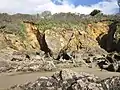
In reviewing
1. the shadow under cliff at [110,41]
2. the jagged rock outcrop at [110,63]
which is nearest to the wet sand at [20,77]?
the jagged rock outcrop at [110,63]

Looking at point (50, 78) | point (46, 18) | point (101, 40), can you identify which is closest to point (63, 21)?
point (46, 18)

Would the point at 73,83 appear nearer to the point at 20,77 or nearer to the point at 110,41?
the point at 20,77

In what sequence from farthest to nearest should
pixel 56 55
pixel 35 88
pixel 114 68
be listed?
1. pixel 56 55
2. pixel 114 68
3. pixel 35 88

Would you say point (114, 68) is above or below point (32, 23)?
below

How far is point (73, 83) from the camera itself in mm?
10531

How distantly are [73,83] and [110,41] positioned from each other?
2639 centimetres

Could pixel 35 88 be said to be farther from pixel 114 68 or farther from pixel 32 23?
pixel 32 23

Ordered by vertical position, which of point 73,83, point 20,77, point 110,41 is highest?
A: point 73,83

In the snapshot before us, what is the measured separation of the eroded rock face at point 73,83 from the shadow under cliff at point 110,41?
906 inches

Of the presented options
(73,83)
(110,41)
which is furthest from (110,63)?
(73,83)

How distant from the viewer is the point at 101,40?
125 ft

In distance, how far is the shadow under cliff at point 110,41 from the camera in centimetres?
3502

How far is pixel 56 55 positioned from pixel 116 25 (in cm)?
856

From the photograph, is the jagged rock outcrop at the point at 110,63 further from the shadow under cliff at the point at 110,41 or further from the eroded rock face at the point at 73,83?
the eroded rock face at the point at 73,83
